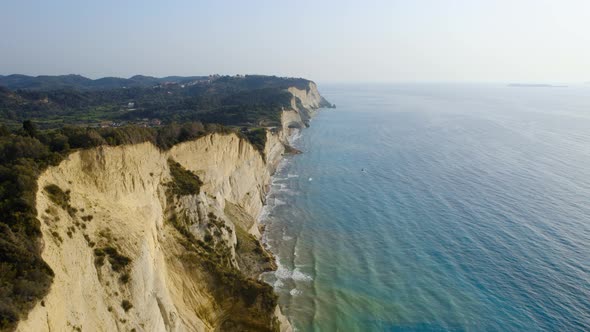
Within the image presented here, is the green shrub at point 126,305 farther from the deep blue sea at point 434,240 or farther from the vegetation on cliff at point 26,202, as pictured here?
the deep blue sea at point 434,240

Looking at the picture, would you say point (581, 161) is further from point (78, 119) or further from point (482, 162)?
point (78, 119)

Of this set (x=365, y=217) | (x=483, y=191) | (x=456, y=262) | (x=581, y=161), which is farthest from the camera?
(x=581, y=161)

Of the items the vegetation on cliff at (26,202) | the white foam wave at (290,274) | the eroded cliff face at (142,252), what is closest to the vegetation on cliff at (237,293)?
the eroded cliff face at (142,252)

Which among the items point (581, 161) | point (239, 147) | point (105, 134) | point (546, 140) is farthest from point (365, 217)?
point (546, 140)

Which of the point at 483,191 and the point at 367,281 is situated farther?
the point at 483,191

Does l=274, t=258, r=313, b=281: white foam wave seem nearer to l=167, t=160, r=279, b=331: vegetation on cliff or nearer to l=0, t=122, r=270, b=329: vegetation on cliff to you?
l=167, t=160, r=279, b=331: vegetation on cliff

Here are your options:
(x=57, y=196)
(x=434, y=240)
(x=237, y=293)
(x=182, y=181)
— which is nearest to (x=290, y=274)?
(x=237, y=293)
